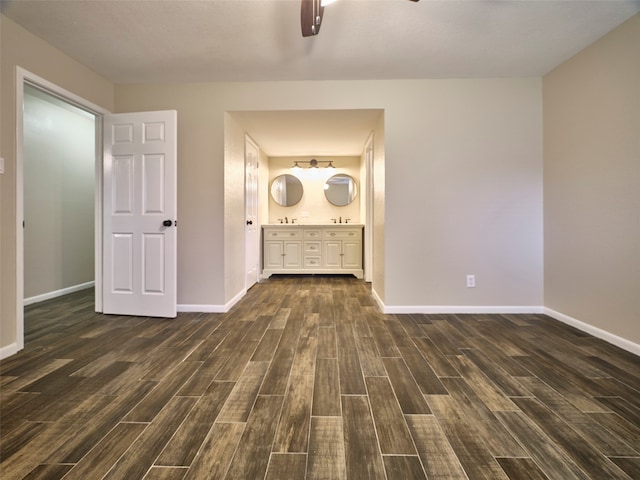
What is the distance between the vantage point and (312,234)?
5152mm

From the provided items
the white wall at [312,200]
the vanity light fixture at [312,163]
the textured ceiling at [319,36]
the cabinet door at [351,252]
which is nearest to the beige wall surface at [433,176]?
the textured ceiling at [319,36]

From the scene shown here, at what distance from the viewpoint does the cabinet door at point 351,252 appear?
512 cm

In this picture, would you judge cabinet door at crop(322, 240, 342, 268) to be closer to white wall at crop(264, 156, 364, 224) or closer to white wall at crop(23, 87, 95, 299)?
white wall at crop(264, 156, 364, 224)

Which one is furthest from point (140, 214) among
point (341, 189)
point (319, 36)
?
point (341, 189)

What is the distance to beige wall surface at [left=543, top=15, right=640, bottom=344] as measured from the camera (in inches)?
85.4

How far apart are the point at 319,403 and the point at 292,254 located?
Result: 3.75 m

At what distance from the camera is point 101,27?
2264 mm

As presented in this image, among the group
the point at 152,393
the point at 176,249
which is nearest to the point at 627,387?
the point at 152,393

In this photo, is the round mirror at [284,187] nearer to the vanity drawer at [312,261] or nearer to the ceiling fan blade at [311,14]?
the vanity drawer at [312,261]

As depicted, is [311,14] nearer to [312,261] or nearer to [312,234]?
[312,234]

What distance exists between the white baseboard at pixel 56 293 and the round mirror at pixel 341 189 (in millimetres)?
3991

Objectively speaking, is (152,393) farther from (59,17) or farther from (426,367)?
(59,17)

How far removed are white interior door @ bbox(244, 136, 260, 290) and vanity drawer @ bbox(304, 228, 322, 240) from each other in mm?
799

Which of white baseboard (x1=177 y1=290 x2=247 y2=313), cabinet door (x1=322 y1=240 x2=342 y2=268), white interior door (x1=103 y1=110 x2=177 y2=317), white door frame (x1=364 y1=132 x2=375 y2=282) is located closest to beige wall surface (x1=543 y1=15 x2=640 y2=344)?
white door frame (x1=364 y1=132 x2=375 y2=282)
